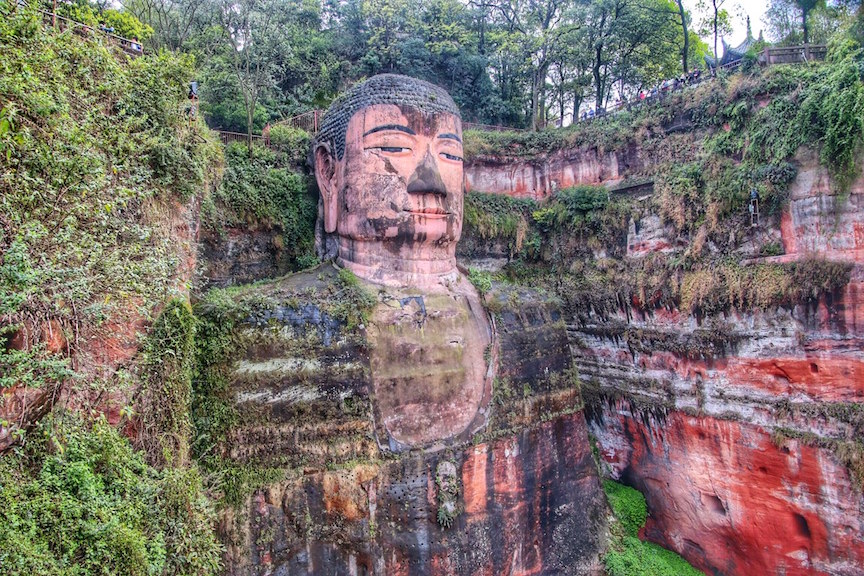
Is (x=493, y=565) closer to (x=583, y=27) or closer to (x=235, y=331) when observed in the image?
(x=235, y=331)

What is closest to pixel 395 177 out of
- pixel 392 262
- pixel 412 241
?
pixel 412 241

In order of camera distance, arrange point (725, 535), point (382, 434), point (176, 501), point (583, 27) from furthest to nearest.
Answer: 1. point (583, 27)
2. point (725, 535)
3. point (382, 434)
4. point (176, 501)

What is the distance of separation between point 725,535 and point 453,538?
642cm

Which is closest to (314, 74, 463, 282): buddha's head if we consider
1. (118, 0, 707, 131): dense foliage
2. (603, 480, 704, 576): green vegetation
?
(603, 480, 704, 576): green vegetation

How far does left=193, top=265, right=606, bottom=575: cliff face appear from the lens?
23.1 feet

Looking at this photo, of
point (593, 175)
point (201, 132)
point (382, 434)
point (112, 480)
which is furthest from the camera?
point (593, 175)

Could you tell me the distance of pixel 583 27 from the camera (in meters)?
18.8

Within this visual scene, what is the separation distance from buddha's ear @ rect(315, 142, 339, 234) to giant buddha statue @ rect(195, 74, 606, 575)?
0.14ft

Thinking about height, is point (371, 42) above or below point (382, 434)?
above

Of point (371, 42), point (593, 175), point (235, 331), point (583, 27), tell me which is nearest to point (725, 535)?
point (593, 175)

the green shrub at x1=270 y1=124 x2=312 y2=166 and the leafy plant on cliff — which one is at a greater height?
the green shrub at x1=270 y1=124 x2=312 y2=166

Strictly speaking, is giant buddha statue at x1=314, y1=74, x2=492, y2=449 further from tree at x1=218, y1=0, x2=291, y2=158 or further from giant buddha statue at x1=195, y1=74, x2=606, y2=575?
tree at x1=218, y1=0, x2=291, y2=158

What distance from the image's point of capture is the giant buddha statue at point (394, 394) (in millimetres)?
7168

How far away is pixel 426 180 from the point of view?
8.84 meters
